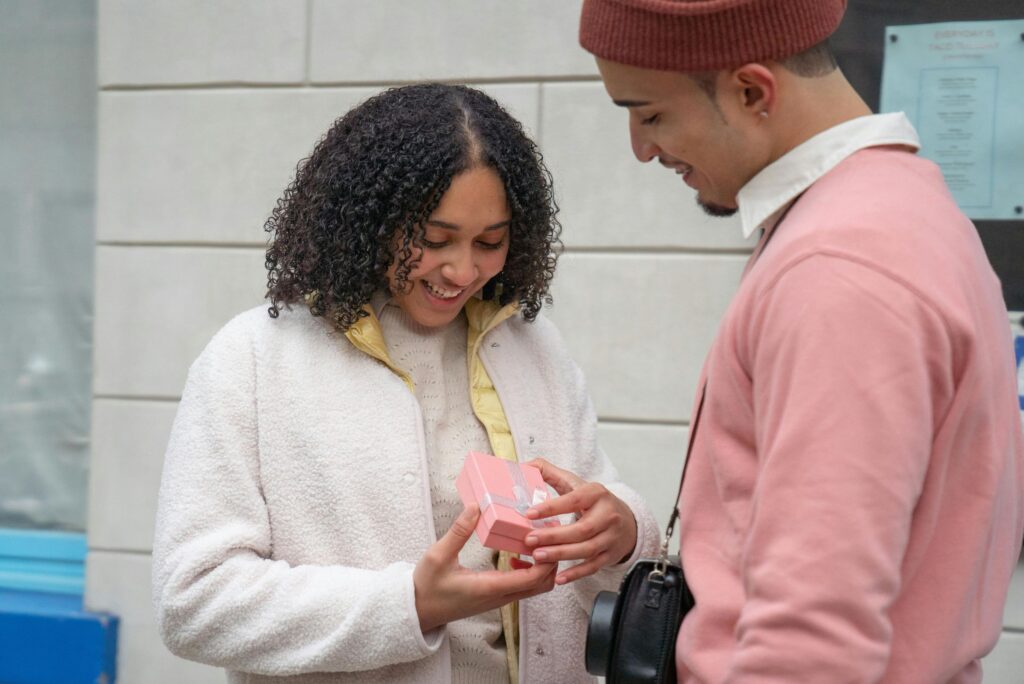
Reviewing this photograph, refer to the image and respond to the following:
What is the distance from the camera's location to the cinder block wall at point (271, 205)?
3393 mm

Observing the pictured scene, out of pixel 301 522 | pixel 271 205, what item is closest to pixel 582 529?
pixel 301 522

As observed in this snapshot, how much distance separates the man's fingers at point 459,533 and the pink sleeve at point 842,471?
565mm

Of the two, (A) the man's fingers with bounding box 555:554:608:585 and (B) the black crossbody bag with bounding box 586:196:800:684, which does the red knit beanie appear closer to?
(B) the black crossbody bag with bounding box 586:196:800:684

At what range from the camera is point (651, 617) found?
1.49 m

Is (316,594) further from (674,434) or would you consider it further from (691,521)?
(674,434)

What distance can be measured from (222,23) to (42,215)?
3.15 feet

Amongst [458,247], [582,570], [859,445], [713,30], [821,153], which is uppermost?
[713,30]

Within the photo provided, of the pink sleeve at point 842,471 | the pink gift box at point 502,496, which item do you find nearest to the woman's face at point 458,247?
the pink gift box at point 502,496

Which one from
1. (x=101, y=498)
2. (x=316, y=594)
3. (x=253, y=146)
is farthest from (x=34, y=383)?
(x=316, y=594)

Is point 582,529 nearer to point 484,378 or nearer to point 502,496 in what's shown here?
point 502,496

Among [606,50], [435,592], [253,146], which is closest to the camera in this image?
[606,50]

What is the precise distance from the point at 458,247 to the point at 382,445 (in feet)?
1.09

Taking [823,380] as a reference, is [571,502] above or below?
below

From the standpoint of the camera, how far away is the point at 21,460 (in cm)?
405
